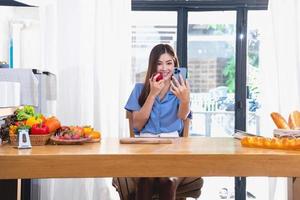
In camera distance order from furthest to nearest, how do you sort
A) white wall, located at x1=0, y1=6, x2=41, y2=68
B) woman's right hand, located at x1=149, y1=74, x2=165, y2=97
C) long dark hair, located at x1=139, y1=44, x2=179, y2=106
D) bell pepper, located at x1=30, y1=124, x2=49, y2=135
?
white wall, located at x1=0, y1=6, x2=41, y2=68
long dark hair, located at x1=139, y1=44, x2=179, y2=106
woman's right hand, located at x1=149, y1=74, x2=165, y2=97
bell pepper, located at x1=30, y1=124, x2=49, y2=135

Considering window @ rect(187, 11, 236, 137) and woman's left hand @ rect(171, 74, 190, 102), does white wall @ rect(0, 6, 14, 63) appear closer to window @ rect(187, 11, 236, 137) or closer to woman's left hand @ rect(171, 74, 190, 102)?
woman's left hand @ rect(171, 74, 190, 102)

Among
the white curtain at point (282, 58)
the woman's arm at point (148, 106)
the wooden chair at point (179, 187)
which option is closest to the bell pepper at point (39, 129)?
the wooden chair at point (179, 187)

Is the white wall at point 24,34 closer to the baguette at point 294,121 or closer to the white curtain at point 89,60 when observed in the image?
the white curtain at point 89,60

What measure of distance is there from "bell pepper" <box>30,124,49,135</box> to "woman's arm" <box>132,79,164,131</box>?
0.76 m

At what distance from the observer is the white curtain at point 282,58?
2646mm

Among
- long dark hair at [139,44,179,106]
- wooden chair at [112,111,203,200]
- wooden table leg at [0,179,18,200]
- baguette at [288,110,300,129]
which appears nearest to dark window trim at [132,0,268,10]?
long dark hair at [139,44,179,106]

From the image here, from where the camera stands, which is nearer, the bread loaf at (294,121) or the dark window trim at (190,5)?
the bread loaf at (294,121)

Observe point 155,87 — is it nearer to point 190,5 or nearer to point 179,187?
point 179,187

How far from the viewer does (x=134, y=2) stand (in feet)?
9.64

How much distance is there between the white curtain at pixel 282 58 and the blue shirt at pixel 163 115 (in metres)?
0.94

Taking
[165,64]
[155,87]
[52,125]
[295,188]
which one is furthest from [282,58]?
[52,125]

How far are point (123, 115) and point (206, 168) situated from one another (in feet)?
5.41

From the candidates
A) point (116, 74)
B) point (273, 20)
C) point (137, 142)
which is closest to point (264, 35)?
point (273, 20)

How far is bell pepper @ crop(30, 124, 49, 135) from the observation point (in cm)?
130
